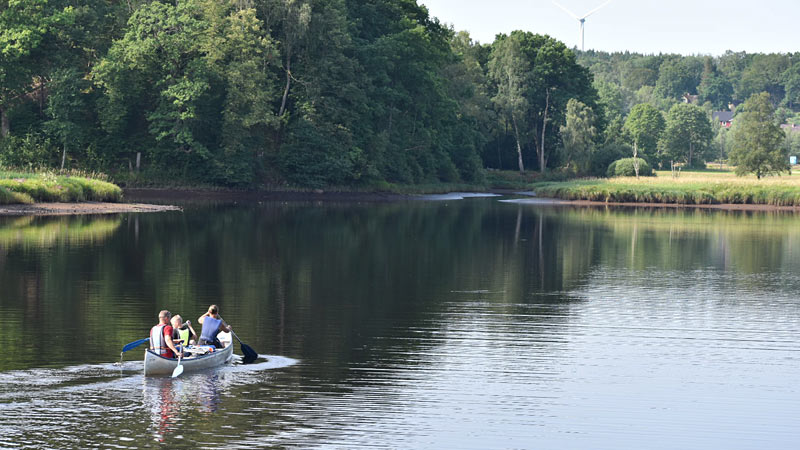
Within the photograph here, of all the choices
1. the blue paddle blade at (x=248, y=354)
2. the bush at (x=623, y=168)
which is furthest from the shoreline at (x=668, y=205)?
the blue paddle blade at (x=248, y=354)

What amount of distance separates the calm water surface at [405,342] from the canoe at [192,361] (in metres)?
0.29

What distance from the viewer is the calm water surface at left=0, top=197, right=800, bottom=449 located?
1906cm

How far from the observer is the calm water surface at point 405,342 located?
19062mm

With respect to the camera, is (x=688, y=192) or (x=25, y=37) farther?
(x=688, y=192)

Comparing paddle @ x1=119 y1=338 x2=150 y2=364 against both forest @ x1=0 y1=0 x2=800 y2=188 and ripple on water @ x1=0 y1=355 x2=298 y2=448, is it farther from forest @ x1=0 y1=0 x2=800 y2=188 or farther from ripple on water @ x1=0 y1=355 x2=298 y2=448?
forest @ x1=0 y1=0 x2=800 y2=188

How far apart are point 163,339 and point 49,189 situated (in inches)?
2123

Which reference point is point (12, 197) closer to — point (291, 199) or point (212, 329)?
point (291, 199)

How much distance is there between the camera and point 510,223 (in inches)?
2972

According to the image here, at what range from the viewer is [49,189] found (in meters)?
72.0

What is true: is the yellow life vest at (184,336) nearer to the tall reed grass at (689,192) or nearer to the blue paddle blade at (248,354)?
the blue paddle blade at (248,354)

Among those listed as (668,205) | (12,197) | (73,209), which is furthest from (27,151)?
(668,205)

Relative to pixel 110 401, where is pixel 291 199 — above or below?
above

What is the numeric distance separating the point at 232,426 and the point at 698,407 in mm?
9976

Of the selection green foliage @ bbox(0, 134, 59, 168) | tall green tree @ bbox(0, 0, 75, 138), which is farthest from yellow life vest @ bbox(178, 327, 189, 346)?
green foliage @ bbox(0, 134, 59, 168)
